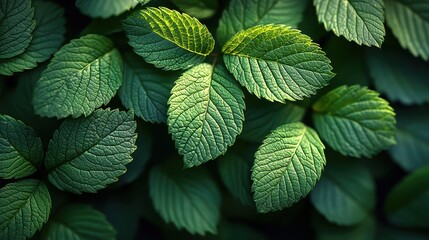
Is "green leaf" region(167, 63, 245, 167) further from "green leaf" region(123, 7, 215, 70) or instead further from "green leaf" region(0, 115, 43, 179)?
"green leaf" region(0, 115, 43, 179)

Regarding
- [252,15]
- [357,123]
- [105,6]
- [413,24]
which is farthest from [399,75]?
[105,6]

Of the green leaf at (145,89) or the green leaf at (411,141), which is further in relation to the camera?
the green leaf at (411,141)

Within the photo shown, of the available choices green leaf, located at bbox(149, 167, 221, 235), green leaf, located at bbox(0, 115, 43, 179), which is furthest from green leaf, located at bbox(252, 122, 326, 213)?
green leaf, located at bbox(0, 115, 43, 179)

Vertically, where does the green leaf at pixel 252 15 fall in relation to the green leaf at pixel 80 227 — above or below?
above

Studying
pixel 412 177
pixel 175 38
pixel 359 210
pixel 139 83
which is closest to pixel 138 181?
→ pixel 139 83

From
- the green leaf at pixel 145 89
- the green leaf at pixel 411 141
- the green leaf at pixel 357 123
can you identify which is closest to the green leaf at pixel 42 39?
the green leaf at pixel 145 89

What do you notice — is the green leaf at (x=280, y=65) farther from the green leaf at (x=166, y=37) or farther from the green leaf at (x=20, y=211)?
the green leaf at (x=20, y=211)

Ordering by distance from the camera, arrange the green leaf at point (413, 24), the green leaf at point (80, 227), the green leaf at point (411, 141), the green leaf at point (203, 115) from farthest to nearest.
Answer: the green leaf at point (411, 141) < the green leaf at point (413, 24) < the green leaf at point (80, 227) < the green leaf at point (203, 115)

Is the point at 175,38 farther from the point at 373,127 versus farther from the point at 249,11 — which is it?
the point at 373,127
